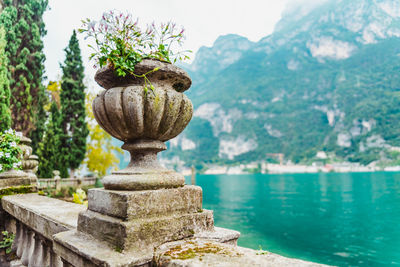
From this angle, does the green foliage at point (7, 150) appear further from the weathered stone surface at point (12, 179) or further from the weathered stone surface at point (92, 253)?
the weathered stone surface at point (92, 253)

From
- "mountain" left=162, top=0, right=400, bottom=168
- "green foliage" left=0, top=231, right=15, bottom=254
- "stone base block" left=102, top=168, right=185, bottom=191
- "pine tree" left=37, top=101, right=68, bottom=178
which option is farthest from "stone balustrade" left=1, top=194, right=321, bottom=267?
"mountain" left=162, top=0, right=400, bottom=168

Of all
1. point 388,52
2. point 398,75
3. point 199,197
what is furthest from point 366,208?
point 388,52

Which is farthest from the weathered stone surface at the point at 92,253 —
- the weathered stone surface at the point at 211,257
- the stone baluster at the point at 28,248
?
the stone baluster at the point at 28,248

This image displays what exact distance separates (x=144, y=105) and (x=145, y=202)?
632 mm

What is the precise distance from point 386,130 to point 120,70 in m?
153

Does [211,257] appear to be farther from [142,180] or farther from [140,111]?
[140,111]

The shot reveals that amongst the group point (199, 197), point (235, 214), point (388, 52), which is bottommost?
point (235, 214)

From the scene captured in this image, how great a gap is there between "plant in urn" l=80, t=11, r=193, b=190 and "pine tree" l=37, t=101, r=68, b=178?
881 inches

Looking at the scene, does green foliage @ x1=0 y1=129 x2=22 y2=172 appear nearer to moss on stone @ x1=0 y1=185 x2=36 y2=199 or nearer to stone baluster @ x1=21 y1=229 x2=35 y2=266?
moss on stone @ x1=0 y1=185 x2=36 y2=199

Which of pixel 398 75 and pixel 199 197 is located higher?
pixel 398 75

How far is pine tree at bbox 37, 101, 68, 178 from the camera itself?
71.0ft

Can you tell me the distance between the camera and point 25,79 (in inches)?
685

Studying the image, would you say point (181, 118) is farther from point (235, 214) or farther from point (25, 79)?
point (235, 214)

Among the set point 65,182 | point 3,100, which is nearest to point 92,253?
point 3,100
